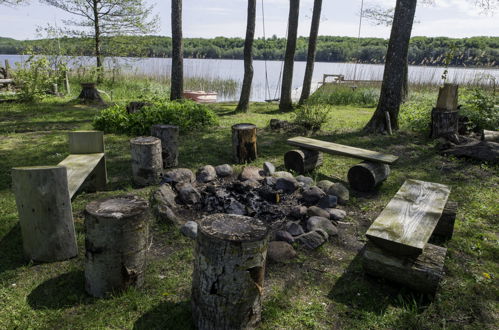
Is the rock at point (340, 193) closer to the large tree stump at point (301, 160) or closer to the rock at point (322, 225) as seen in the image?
the rock at point (322, 225)

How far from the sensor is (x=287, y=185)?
4828 millimetres

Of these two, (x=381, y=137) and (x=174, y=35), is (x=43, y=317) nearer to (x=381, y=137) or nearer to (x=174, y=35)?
(x=381, y=137)

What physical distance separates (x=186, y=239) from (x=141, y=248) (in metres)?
0.86

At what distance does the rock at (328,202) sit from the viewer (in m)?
4.49

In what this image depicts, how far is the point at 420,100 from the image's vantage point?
12.6m

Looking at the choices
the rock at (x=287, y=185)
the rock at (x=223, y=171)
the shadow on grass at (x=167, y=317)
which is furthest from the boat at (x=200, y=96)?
the shadow on grass at (x=167, y=317)

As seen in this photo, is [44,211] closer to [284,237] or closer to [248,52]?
[284,237]

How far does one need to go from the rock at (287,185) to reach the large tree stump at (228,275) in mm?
2359

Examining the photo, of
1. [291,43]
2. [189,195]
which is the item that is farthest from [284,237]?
[291,43]

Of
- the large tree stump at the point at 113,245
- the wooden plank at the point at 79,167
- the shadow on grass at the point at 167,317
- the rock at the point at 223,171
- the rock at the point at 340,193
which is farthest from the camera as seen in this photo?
the rock at the point at 223,171

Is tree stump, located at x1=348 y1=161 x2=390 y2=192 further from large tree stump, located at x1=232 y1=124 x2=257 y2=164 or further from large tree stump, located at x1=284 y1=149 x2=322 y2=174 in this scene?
large tree stump, located at x1=232 y1=124 x2=257 y2=164

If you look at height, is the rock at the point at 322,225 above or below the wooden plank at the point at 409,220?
below

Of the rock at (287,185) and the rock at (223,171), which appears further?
the rock at (223,171)

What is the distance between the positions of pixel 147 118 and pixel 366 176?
5.09 m
